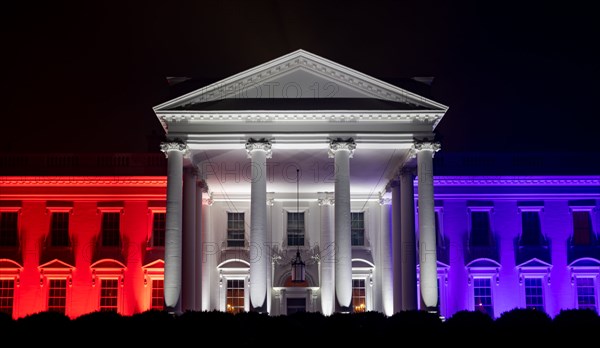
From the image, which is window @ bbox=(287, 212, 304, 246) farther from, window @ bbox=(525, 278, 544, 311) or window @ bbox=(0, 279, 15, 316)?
window @ bbox=(0, 279, 15, 316)

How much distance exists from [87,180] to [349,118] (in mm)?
18193

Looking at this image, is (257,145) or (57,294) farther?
(57,294)

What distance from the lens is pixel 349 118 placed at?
35156 mm

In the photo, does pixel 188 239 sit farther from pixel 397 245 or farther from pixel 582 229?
pixel 582 229

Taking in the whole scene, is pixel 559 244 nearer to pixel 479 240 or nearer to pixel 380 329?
pixel 479 240

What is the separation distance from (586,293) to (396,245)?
12.6 m

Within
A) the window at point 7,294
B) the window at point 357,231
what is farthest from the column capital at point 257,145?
the window at point 7,294

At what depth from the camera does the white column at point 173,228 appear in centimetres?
3353

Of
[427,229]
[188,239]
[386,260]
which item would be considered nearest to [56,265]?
[188,239]

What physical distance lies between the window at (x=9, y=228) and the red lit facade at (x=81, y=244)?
0.06 metres

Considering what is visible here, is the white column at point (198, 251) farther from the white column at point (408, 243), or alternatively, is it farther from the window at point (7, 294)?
the window at point (7, 294)

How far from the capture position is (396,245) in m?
42.1

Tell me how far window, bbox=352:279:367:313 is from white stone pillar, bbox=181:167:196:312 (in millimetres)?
11169

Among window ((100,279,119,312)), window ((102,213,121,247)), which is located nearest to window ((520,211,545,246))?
window ((102,213,121,247))
